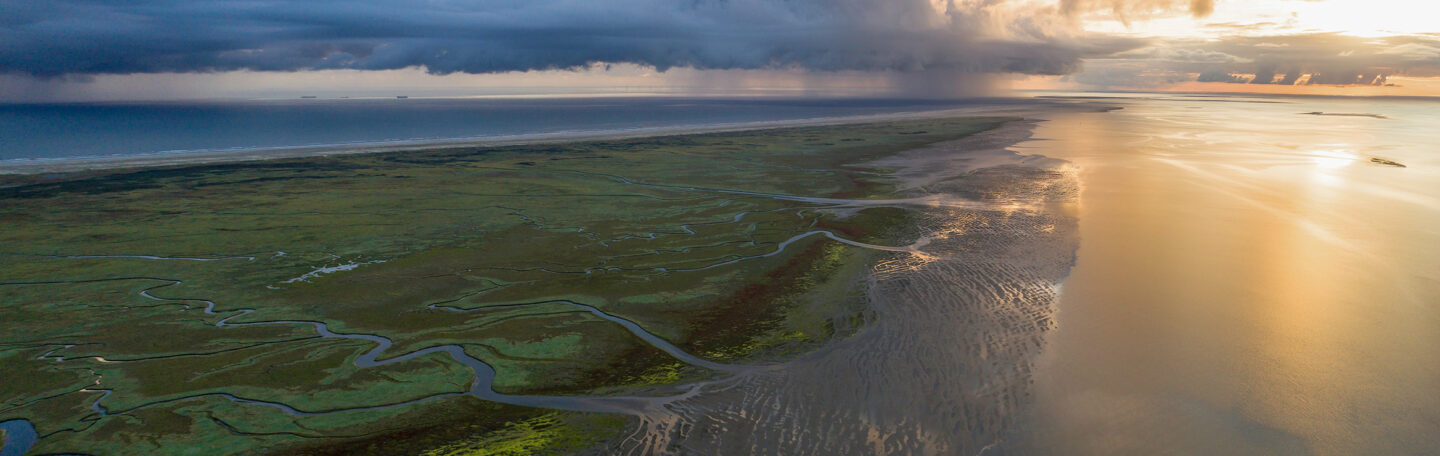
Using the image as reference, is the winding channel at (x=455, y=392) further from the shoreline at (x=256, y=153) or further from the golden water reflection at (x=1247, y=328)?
the shoreline at (x=256, y=153)

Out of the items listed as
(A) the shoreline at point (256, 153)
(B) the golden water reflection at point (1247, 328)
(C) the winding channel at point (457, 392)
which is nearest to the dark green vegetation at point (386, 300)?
(C) the winding channel at point (457, 392)

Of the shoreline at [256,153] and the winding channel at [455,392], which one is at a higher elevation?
the shoreline at [256,153]

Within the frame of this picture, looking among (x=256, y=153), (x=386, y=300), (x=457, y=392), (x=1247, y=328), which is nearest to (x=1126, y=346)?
(x=1247, y=328)

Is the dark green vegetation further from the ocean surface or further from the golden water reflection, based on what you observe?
the golden water reflection

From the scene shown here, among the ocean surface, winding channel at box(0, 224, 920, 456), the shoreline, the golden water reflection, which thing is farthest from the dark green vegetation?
the shoreline

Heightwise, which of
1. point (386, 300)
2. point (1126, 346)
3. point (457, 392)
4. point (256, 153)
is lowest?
point (1126, 346)

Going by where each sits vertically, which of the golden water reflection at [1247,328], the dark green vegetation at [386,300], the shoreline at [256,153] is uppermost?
the shoreline at [256,153]

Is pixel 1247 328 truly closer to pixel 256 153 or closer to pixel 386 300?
pixel 386 300

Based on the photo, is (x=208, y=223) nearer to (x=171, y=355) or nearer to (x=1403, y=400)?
(x=171, y=355)
